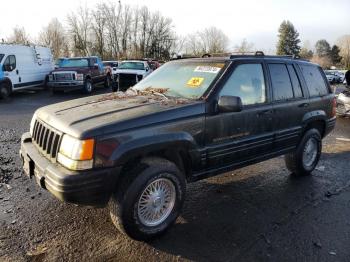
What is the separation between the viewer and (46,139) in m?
3.62

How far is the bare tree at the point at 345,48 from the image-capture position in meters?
68.2

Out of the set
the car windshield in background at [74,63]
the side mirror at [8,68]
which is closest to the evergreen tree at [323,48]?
the car windshield in background at [74,63]

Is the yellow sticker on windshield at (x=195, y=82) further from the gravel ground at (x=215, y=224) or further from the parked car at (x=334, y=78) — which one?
the parked car at (x=334, y=78)

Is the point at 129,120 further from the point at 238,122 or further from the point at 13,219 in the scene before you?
the point at 13,219

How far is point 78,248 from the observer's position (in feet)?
11.2

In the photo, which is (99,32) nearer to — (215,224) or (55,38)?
(55,38)

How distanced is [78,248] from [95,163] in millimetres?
939

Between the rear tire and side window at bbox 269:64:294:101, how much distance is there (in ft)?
2.99

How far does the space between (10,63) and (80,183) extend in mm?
14280

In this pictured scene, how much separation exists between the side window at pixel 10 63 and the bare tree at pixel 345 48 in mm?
64971

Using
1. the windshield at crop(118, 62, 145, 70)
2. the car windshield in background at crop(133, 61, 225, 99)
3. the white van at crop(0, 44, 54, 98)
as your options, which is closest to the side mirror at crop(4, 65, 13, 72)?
the white van at crop(0, 44, 54, 98)

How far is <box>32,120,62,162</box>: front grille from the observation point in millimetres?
3405

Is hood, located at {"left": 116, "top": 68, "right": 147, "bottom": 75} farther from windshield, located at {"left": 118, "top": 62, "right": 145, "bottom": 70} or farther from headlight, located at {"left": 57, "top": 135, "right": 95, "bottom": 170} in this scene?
headlight, located at {"left": 57, "top": 135, "right": 95, "bottom": 170}

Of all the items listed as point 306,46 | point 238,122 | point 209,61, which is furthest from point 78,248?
point 306,46
